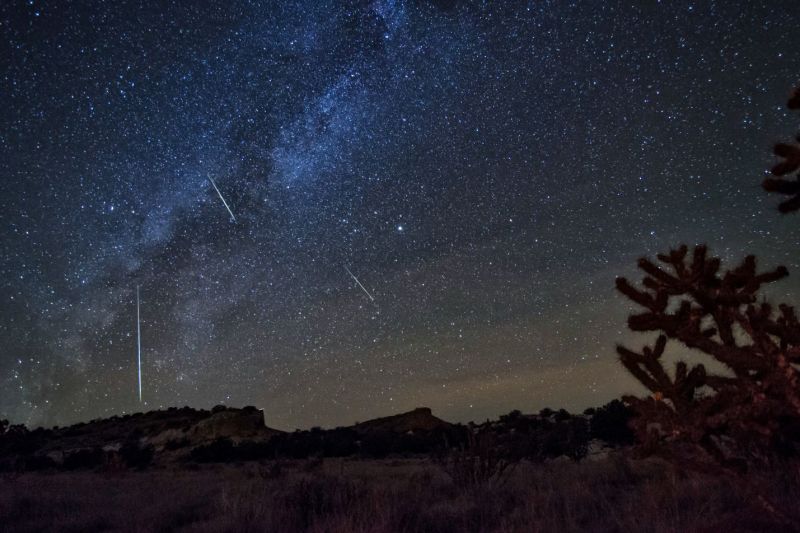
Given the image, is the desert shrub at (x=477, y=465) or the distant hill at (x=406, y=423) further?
the distant hill at (x=406, y=423)

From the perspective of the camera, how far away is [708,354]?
19.0 ft

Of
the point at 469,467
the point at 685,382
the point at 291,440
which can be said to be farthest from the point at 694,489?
the point at 291,440

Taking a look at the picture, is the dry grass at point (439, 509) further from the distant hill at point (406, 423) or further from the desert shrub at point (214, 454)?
the distant hill at point (406, 423)

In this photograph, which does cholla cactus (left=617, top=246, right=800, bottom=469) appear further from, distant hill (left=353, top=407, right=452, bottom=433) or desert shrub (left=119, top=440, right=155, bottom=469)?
distant hill (left=353, top=407, right=452, bottom=433)

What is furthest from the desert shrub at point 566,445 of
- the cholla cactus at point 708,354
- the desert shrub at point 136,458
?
the desert shrub at point 136,458

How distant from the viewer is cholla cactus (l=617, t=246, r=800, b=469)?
219 inches

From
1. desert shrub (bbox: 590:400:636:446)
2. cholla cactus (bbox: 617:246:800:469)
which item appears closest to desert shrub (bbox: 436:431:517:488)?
cholla cactus (bbox: 617:246:800:469)

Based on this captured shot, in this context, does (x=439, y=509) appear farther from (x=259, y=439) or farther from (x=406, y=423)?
(x=406, y=423)

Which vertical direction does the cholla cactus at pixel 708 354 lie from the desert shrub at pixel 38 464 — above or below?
above

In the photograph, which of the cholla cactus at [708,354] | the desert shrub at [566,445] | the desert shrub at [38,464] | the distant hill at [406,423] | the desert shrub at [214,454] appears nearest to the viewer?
the cholla cactus at [708,354]

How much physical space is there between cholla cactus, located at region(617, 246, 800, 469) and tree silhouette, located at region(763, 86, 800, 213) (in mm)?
990

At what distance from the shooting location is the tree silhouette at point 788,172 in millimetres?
5730

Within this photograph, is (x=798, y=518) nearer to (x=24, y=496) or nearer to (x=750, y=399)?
(x=750, y=399)

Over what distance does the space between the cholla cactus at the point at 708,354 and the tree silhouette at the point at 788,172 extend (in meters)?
0.99
